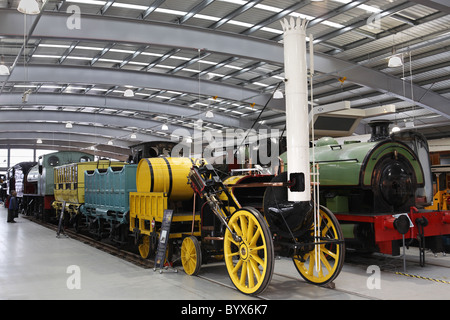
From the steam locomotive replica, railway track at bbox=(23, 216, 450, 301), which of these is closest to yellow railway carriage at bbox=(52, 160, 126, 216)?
railway track at bbox=(23, 216, 450, 301)

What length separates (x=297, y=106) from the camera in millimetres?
5504

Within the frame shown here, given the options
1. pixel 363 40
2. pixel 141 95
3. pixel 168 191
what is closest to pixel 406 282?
pixel 168 191

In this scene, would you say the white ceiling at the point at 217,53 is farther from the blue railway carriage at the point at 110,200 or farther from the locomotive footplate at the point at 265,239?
the locomotive footplate at the point at 265,239

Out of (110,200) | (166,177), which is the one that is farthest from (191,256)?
(110,200)

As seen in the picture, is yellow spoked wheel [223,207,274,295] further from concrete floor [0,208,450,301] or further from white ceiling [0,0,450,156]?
white ceiling [0,0,450,156]

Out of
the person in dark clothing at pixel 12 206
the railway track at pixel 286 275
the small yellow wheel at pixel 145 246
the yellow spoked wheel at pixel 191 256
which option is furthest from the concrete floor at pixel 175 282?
the person in dark clothing at pixel 12 206

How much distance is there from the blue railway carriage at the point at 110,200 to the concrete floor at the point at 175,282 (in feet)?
3.49

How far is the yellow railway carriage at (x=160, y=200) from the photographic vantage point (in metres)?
7.49

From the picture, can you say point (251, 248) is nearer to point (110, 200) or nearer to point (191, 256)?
point (191, 256)

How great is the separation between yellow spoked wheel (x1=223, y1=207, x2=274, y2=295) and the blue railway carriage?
4.05 m

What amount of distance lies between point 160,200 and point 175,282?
1663 millimetres

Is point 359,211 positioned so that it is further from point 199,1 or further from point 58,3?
point 58,3

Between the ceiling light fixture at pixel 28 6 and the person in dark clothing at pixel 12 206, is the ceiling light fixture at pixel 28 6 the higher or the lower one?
the higher one

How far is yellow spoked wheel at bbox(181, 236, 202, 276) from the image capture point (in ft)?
21.6
